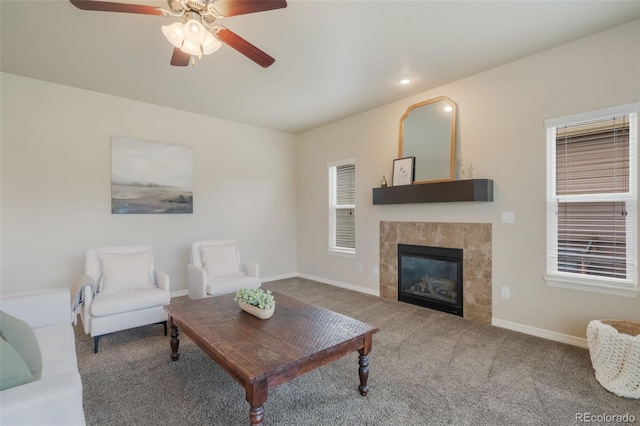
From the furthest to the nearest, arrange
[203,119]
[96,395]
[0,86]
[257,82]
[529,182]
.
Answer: [203,119] < [257,82] < [0,86] < [529,182] < [96,395]

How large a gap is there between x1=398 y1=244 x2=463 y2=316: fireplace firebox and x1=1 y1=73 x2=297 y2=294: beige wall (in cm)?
255

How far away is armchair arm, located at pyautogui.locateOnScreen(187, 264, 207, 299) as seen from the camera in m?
3.33

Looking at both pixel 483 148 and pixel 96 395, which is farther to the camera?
pixel 483 148

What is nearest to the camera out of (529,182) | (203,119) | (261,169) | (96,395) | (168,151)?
(96,395)

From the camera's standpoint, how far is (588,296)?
8.96 ft

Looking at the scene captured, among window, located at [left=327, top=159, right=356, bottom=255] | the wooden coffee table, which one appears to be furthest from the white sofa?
window, located at [left=327, top=159, right=356, bottom=255]

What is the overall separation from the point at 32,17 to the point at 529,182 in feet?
15.1

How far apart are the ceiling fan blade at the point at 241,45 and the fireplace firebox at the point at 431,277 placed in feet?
9.47

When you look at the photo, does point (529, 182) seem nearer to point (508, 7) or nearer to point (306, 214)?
point (508, 7)

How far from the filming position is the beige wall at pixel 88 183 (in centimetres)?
341

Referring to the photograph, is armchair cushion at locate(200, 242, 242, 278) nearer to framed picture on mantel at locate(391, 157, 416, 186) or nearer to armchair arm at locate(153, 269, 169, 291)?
armchair arm at locate(153, 269, 169, 291)

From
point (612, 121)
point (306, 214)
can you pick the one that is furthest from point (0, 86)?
point (612, 121)

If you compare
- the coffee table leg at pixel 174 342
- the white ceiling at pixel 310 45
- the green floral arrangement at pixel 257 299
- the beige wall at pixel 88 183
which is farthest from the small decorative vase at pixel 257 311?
the beige wall at pixel 88 183

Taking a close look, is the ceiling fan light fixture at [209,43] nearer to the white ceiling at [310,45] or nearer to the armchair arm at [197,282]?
the white ceiling at [310,45]
